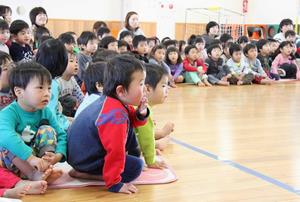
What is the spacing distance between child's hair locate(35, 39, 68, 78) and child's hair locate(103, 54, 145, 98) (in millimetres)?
808

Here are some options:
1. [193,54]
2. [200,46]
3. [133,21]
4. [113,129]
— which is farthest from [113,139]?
[133,21]

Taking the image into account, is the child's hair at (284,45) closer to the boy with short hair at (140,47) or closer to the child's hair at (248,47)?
the child's hair at (248,47)

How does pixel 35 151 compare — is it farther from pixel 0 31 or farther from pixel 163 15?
pixel 163 15

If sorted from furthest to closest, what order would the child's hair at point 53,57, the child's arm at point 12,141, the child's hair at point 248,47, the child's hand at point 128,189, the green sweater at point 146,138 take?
the child's hair at point 248,47, the child's hair at point 53,57, the green sweater at point 146,138, the child's hand at point 128,189, the child's arm at point 12,141

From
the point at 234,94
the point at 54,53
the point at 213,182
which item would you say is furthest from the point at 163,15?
the point at 213,182

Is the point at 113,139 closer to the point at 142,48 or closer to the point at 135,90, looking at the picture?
the point at 135,90

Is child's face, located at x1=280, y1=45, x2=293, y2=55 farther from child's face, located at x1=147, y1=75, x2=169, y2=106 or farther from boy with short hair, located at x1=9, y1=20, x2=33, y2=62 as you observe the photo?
child's face, located at x1=147, y1=75, x2=169, y2=106

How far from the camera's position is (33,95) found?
1854mm

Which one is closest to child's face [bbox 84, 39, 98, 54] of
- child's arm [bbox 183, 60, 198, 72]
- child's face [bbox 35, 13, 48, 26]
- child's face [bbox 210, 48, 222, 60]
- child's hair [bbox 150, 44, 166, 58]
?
child's hair [bbox 150, 44, 166, 58]

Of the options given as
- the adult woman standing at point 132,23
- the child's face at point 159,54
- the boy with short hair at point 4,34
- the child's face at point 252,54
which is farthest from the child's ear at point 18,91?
the adult woman standing at point 132,23

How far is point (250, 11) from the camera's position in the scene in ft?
31.5

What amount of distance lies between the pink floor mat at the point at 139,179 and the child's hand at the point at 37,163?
0.45 feet

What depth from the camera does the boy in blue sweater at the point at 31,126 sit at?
1.84 m

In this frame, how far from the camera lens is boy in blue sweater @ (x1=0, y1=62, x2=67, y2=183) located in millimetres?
1836
